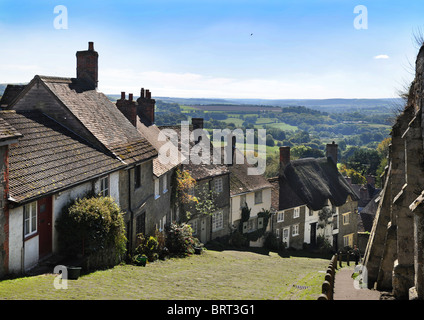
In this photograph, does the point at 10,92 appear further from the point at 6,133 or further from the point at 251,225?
the point at 251,225

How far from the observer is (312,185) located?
1770 inches

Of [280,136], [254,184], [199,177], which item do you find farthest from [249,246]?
[280,136]

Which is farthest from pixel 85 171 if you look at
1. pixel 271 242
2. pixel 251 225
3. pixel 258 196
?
pixel 271 242

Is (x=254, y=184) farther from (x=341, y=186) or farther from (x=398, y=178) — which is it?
(x=398, y=178)

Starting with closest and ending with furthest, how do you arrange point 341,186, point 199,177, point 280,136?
point 199,177
point 341,186
point 280,136

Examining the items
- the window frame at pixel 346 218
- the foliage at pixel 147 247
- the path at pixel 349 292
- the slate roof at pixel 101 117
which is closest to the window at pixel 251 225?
the window frame at pixel 346 218

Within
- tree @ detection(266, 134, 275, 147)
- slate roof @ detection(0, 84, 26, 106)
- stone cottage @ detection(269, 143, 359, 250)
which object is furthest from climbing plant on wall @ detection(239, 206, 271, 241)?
tree @ detection(266, 134, 275, 147)

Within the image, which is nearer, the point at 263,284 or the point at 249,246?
A: the point at 263,284

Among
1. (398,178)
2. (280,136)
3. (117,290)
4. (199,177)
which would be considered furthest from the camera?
(280,136)

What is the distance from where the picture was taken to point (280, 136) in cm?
18575

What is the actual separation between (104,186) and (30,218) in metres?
4.49

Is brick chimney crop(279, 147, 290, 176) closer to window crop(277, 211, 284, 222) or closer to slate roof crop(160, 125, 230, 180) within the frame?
window crop(277, 211, 284, 222)

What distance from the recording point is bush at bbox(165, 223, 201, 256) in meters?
24.0

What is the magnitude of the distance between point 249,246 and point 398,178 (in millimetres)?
21797
